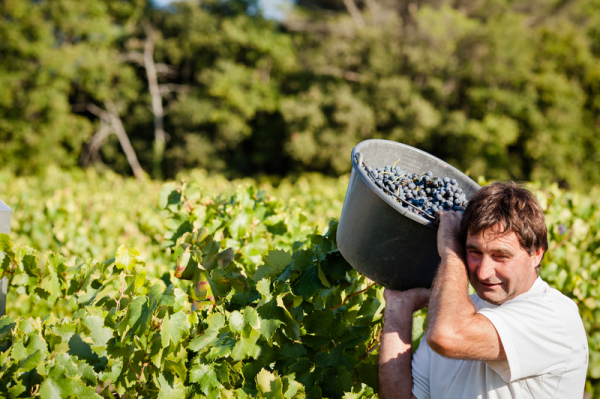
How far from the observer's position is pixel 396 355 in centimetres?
165

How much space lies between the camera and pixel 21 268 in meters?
1.87

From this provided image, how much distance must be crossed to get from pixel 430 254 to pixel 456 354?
310mm

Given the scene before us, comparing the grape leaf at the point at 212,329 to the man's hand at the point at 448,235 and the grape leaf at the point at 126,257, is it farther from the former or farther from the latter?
the man's hand at the point at 448,235

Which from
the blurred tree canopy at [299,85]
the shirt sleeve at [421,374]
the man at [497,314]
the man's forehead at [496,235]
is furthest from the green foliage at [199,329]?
the blurred tree canopy at [299,85]

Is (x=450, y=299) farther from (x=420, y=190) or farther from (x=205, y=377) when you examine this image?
(x=205, y=377)

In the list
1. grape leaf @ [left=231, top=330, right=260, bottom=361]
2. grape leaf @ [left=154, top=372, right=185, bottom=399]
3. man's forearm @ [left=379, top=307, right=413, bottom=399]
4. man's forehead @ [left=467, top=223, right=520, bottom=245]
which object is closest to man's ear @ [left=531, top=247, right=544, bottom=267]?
man's forehead @ [left=467, top=223, right=520, bottom=245]

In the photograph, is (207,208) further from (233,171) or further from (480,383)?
(233,171)

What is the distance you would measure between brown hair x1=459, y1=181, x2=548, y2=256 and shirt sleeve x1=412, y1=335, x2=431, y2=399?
49cm

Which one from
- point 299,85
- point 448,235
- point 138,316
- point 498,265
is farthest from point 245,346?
point 299,85

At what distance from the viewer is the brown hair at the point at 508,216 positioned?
1447 mm

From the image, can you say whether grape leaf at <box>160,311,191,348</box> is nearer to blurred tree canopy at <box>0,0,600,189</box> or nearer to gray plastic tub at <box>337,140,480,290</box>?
gray plastic tub at <box>337,140,480,290</box>

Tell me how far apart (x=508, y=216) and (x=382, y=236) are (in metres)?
0.40

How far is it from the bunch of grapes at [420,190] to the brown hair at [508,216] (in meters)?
0.06

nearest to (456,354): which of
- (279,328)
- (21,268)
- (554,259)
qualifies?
(279,328)
